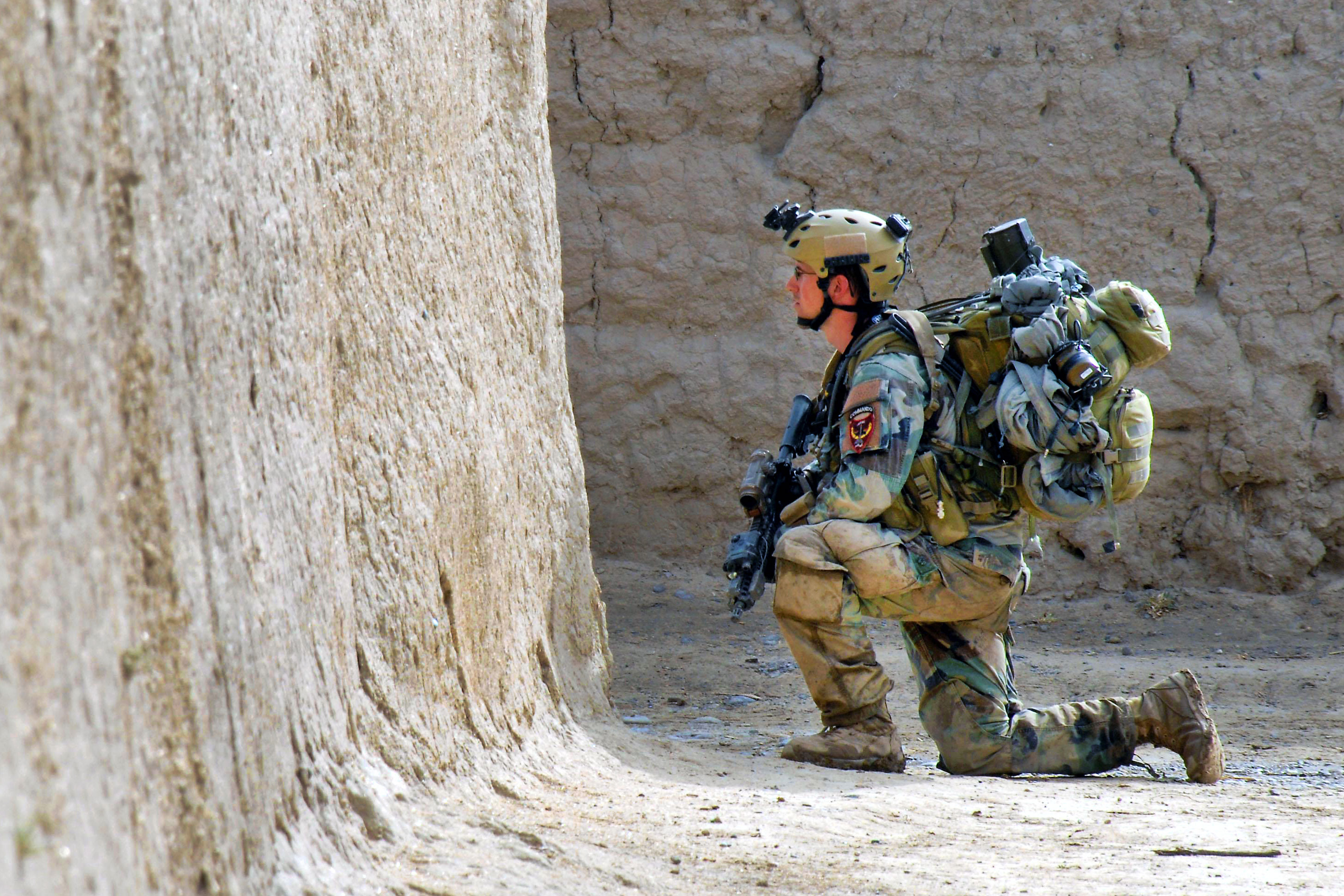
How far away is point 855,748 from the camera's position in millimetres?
3715

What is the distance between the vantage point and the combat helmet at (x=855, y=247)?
3.95m

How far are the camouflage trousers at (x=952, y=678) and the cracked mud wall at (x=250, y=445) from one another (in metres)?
0.84

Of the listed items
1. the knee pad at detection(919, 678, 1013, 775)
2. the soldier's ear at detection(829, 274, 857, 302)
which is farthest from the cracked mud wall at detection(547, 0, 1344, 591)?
the knee pad at detection(919, 678, 1013, 775)

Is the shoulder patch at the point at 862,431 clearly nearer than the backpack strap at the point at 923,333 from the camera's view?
Yes

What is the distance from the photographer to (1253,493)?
20.7 ft

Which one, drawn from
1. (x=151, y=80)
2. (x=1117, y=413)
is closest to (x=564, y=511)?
(x=1117, y=413)

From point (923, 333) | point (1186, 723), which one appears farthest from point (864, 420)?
point (1186, 723)

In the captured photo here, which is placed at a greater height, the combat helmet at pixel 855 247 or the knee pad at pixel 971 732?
the combat helmet at pixel 855 247

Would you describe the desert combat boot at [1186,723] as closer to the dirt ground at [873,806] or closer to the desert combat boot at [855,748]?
the dirt ground at [873,806]

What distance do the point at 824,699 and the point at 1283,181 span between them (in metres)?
3.76

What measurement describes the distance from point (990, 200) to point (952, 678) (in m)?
3.02

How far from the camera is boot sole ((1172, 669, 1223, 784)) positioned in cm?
368

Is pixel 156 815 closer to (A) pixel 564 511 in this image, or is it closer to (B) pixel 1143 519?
(A) pixel 564 511

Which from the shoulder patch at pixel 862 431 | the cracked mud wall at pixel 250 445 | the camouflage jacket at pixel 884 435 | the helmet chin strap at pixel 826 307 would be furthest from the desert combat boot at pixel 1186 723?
Answer: the cracked mud wall at pixel 250 445
